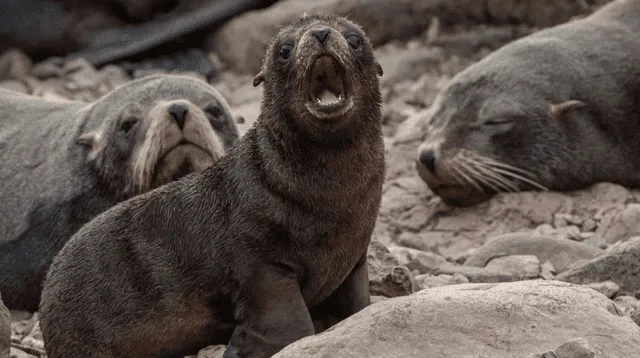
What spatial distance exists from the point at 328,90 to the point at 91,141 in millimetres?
2503

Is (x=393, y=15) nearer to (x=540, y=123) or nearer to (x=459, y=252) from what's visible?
(x=540, y=123)

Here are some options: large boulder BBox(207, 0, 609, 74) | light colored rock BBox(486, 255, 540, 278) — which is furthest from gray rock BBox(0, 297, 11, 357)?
large boulder BBox(207, 0, 609, 74)

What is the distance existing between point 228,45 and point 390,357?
842 centimetres

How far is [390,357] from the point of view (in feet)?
14.2

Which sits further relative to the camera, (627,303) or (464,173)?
(464,173)

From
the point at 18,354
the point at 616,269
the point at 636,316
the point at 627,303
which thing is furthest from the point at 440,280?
the point at 18,354

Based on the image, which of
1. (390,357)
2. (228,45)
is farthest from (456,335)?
(228,45)

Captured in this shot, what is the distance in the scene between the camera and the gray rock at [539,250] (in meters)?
6.45

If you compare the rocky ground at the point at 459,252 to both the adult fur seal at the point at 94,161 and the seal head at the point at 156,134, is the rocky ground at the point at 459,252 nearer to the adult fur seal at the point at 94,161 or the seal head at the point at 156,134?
the adult fur seal at the point at 94,161

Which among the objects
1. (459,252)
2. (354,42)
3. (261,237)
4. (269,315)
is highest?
(354,42)

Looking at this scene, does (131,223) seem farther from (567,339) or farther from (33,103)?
(33,103)

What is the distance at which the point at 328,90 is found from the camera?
5188 mm

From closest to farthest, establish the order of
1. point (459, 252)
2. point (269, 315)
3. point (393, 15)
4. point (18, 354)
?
point (269, 315) < point (18, 354) < point (459, 252) < point (393, 15)

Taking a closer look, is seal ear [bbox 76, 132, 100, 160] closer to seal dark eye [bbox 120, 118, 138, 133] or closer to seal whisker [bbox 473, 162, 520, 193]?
seal dark eye [bbox 120, 118, 138, 133]
